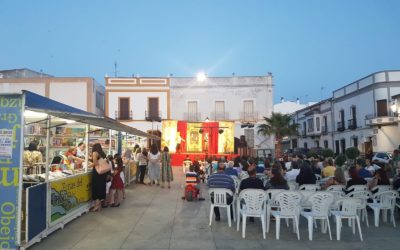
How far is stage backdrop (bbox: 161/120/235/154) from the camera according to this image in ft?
89.9

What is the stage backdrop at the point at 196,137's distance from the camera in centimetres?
2739

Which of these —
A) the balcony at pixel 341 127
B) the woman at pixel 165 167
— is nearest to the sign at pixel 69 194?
the woman at pixel 165 167

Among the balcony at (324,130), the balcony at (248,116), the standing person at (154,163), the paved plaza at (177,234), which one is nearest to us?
the paved plaza at (177,234)

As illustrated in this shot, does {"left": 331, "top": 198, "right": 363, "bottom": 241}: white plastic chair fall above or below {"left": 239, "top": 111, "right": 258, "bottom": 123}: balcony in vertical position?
below

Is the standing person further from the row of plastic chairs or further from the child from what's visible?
the row of plastic chairs

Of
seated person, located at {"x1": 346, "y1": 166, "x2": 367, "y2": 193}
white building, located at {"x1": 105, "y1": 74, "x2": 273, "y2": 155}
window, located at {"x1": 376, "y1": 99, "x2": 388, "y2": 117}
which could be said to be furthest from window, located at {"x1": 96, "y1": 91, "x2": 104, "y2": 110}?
seated person, located at {"x1": 346, "y1": 166, "x2": 367, "y2": 193}

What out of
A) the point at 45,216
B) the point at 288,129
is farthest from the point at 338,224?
the point at 288,129

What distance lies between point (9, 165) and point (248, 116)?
102 feet

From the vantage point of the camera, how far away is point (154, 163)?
44.5 feet

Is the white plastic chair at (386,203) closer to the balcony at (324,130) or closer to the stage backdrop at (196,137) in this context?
the stage backdrop at (196,137)

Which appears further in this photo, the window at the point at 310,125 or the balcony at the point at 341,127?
the window at the point at 310,125

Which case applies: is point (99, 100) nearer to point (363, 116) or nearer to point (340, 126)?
point (340, 126)

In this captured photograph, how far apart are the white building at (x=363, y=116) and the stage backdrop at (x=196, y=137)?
448 inches

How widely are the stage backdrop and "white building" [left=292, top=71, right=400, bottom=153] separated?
11381 millimetres
